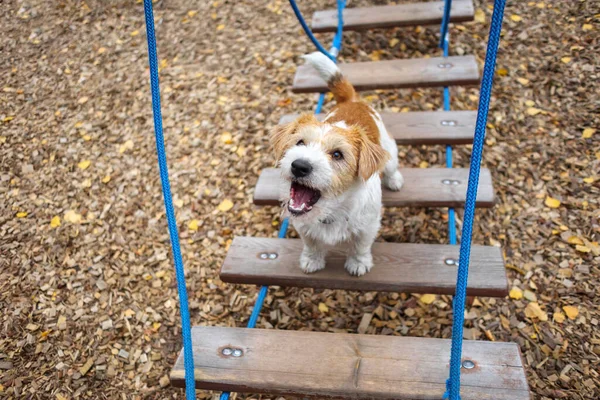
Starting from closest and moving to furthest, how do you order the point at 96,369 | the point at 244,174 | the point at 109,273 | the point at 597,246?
the point at 96,369, the point at 597,246, the point at 109,273, the point at 244,174

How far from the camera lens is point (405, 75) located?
3.98 metres

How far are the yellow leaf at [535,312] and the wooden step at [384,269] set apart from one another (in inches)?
26.4

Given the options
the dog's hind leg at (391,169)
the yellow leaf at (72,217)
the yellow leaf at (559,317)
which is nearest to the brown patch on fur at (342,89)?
the dog's hind leg at (391,169)

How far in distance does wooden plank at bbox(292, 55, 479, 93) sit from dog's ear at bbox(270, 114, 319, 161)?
1.58 metres

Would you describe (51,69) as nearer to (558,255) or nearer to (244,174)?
(244,174)

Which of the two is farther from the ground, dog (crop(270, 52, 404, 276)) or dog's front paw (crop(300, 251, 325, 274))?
dog (crop(270, 52, 404, 276))

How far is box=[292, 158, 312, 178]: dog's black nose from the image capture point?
83.4 inches

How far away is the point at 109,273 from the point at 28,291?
62cm

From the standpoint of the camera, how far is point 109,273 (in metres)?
3.60

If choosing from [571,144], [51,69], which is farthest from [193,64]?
[571,144]

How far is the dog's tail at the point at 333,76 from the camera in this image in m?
3.10

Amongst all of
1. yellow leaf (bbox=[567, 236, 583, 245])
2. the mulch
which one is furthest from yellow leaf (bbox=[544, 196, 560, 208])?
yellow leaf (bbox=[567, 236, 583, 245])

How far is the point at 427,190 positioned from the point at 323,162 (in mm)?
1279

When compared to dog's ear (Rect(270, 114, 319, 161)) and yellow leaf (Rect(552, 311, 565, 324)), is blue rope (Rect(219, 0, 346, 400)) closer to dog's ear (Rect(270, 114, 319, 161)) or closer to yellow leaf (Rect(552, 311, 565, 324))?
dog's ear (Rect(270, 114, 319, 161))
